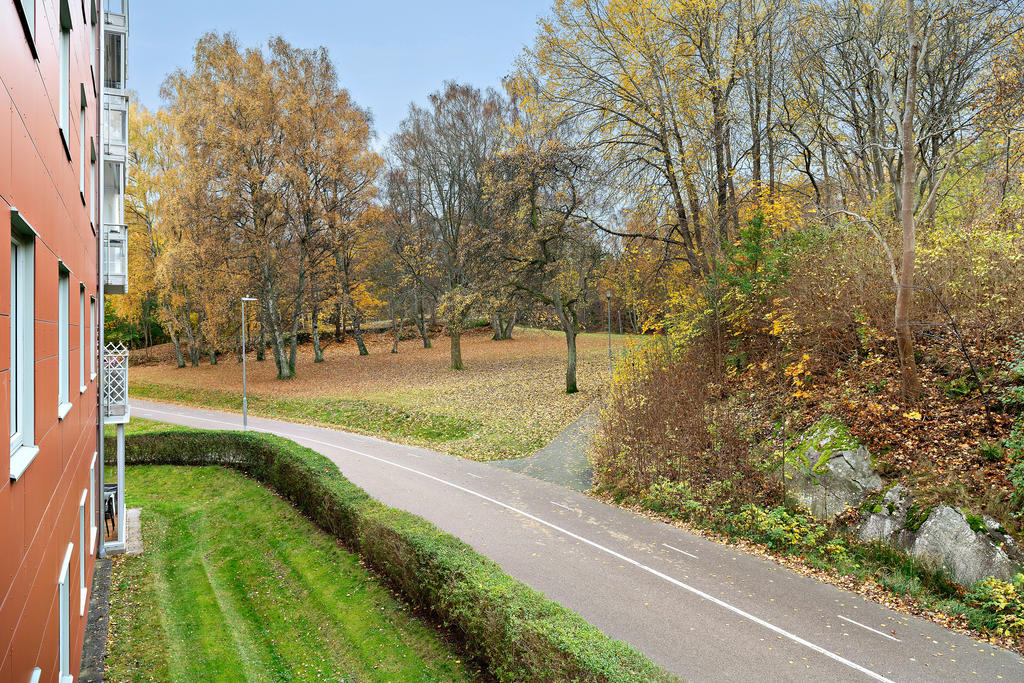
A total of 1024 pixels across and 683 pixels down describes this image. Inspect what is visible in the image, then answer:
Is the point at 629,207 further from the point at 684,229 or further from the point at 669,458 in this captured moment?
the point at 669,458

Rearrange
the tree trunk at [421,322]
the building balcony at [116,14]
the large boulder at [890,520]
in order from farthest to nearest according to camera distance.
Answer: the tree trunk at [421,322]
the building balcony at [116,14]
the large boulder at [890,520]

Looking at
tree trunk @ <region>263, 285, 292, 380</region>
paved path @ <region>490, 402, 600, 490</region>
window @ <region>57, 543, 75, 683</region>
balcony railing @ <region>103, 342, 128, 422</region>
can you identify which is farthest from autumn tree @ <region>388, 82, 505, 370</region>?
window @ <region>57, 543, 75, 683</region>

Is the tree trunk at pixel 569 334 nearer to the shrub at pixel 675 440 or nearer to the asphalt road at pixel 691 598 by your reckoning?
the shrub at pixel 675 440

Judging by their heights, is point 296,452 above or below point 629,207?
below

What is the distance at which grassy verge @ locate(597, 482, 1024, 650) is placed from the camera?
25.2ft

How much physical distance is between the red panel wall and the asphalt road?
21.5 ft

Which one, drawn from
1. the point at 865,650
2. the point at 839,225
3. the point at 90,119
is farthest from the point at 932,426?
the point at 90,119

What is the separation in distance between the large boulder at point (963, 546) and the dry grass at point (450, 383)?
1160 centimetres

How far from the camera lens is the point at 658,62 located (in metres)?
17.3

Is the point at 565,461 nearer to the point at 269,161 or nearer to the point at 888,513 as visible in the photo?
the point at 888,513

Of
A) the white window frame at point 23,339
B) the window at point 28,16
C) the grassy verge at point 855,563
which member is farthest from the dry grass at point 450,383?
the window at point 28,16

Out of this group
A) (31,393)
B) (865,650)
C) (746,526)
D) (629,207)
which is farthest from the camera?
(629,207)

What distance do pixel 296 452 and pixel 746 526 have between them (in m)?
11.4

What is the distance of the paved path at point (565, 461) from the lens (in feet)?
53.0
